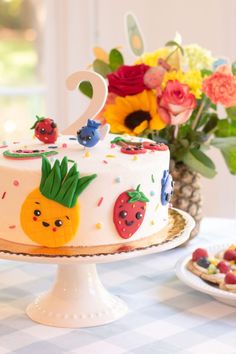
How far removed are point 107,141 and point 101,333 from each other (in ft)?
1.19

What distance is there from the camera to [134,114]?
1.71 meters

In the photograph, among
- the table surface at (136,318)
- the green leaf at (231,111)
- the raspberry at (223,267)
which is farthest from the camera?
the green leaf at (231,111)

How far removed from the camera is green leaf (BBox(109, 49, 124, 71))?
71.2 inches

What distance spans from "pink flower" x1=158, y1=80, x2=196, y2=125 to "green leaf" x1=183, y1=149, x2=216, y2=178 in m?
0.08

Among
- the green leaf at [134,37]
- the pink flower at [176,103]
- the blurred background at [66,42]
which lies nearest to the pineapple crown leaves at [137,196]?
the pink flower at [176,103]

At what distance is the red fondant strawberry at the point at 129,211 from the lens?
1.33 meters

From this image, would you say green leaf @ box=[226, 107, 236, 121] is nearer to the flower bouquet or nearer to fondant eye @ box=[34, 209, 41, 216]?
the flower bouquet

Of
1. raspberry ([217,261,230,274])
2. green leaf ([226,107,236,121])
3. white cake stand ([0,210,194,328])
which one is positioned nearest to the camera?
white cake stand ([0,210,194,328])

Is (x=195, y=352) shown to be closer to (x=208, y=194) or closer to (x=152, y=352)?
(x=152, y=352)

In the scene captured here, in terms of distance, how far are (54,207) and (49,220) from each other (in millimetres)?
23

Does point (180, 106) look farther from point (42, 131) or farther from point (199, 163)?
point (42, 131)

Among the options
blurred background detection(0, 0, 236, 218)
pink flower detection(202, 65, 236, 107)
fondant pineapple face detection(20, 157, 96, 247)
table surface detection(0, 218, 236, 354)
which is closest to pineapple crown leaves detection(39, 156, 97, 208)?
fondant pineapple face detection(20, 157, 96, 247)

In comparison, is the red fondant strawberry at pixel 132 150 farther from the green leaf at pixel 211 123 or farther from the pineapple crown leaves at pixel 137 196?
the green leaf at pixel 211 123

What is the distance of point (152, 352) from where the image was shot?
1244 millimetres
